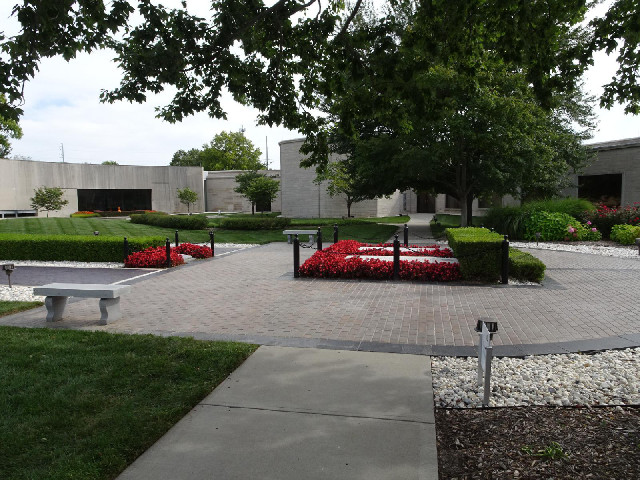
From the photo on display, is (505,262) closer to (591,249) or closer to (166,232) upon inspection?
(591,249)

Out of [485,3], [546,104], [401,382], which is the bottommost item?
[401,382]

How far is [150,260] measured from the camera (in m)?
12.8

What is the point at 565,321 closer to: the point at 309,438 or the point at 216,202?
the point at 309,438

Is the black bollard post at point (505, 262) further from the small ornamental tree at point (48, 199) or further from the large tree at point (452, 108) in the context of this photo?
the small ornamental tree at point (48, 199)

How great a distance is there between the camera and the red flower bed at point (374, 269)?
10.0 metres

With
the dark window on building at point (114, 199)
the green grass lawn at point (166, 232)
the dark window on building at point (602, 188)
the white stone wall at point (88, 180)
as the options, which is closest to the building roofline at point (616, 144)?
the dark window on building at point (602, 188)

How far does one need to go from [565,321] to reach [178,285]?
747 cm

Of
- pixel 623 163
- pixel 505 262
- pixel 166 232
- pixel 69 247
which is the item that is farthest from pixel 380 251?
pixel 623 163

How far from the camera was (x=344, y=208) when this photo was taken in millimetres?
36625

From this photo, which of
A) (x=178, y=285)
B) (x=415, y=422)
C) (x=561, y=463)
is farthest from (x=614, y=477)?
(x=178, y=285)

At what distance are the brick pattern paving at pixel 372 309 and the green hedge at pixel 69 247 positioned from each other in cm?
339

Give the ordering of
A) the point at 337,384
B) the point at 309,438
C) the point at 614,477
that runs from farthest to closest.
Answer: the point at 337,384, the point at 309,438, the point at 614,477

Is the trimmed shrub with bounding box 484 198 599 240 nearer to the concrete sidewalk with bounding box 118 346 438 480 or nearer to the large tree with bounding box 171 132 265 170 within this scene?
the concrete sidewalk with bounding box 118 346 438 480

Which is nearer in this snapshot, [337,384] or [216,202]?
[337,384]
